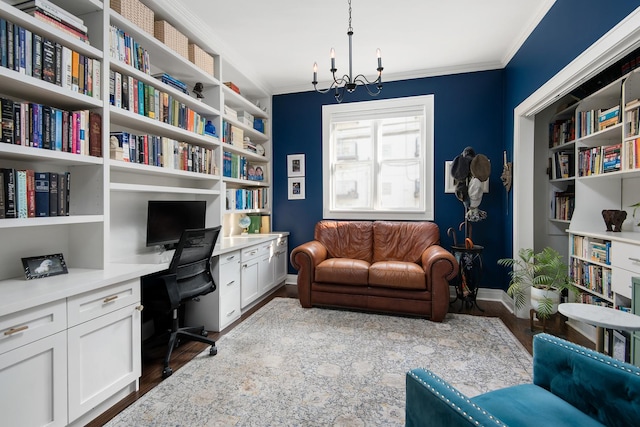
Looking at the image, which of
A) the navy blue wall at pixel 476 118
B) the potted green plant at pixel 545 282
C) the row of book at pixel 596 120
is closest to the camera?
the navy blue wall at pixel 476 118

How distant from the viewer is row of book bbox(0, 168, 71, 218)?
150 centimetres

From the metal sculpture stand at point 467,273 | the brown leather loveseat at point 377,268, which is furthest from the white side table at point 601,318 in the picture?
the metal sculpture stand at point 467,273

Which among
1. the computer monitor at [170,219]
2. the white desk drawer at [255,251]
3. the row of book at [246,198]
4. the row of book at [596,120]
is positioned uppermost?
the row of book at [596,120]

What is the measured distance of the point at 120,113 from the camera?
206cm

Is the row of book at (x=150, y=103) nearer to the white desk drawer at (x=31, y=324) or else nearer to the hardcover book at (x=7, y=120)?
the hardcover book at (x=7, y=120)

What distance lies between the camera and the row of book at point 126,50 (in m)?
2.04

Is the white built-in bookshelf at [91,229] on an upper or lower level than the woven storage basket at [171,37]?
lower

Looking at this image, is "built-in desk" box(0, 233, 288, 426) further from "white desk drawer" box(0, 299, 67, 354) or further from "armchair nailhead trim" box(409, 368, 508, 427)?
"armchair nailhead trim" box(409, 368, 508, 427)

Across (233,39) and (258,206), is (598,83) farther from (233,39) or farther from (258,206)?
(258,206)

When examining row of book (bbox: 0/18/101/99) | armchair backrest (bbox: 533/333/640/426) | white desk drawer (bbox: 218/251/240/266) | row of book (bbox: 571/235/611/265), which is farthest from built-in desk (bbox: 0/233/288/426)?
row of book (bbox: 571/235/611/265)

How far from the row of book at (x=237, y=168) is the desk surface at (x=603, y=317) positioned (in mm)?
3189

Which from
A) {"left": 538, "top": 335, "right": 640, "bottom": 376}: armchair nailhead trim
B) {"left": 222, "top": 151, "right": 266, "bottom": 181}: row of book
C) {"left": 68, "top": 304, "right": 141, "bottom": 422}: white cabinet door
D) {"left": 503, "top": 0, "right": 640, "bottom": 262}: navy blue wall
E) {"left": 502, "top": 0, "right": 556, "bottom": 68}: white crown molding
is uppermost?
{"left": 502, "top": 0, "right": 556, "bottom": 68}: white crown molding

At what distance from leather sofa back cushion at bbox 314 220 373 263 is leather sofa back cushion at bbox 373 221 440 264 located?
0.10 metres

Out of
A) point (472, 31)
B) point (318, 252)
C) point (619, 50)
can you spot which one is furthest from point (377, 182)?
point (619, 50)
